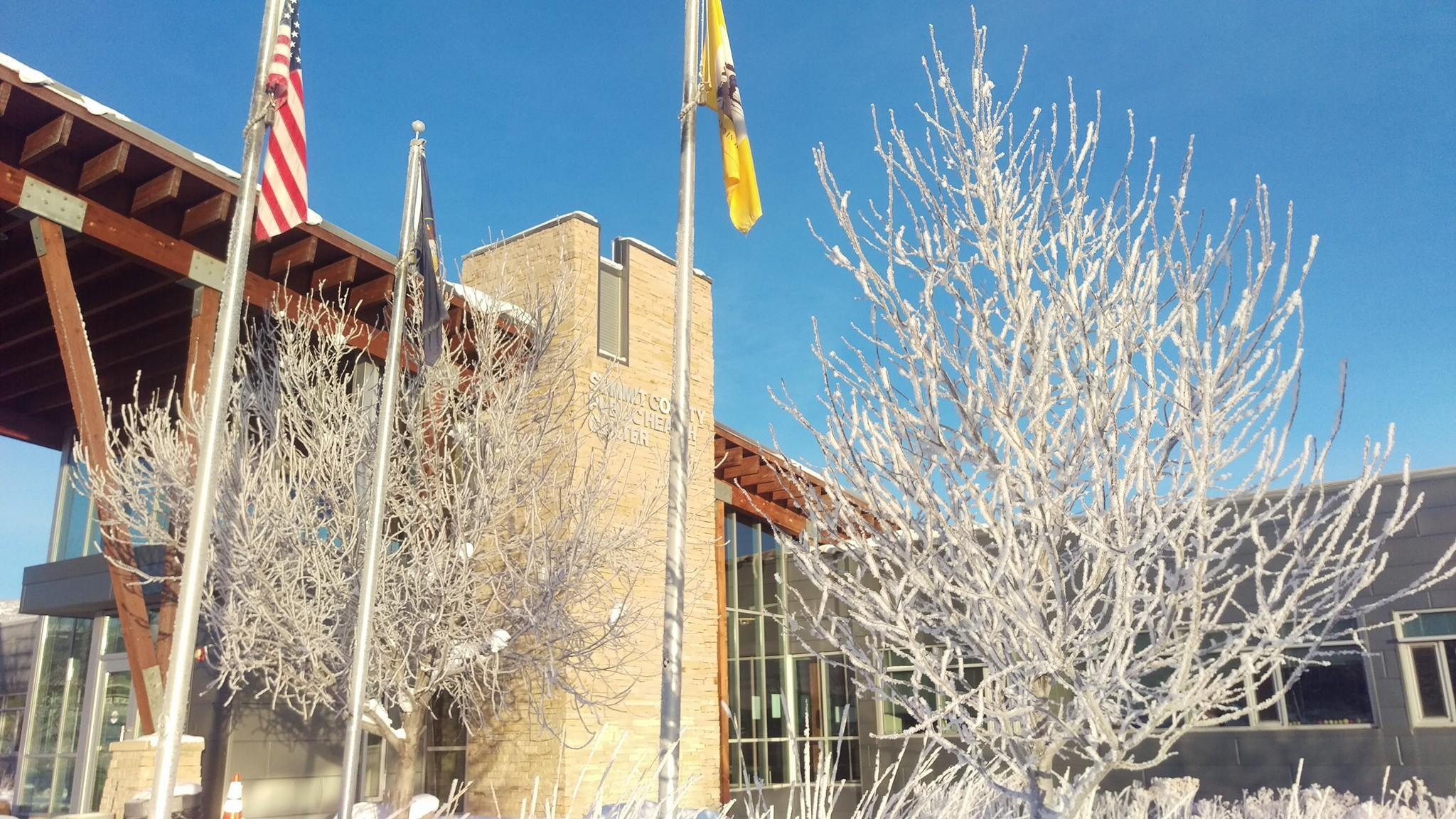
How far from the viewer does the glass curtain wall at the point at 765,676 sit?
72.7 ft

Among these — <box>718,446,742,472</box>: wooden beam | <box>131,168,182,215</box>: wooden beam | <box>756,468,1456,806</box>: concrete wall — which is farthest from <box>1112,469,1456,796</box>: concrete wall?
<box>131,168,182,215</box>: wooden beam

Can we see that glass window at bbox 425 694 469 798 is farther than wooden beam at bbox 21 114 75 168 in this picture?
Yes

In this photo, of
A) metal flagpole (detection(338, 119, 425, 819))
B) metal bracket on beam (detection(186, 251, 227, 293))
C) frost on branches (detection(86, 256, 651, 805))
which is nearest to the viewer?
metal flagpole (detection(338, 119, 425, 819))

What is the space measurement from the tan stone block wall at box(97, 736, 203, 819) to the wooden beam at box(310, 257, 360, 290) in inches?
228

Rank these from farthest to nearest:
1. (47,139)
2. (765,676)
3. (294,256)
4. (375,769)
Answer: (765,676)
(375,769)
(294,256)
(47,139)

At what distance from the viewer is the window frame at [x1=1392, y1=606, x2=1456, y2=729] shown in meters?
16.3

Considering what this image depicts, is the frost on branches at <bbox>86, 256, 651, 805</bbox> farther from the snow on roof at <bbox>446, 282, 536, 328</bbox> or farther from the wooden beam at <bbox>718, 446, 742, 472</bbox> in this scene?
the wooden beam at <bbox>718, 446, 742, 472</bbox>

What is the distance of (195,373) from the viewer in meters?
13.0

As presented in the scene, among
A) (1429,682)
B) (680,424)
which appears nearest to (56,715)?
(680,424)

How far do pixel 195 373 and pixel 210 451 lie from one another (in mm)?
5965

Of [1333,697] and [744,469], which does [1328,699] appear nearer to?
[1333,697]

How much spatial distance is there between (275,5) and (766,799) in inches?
645

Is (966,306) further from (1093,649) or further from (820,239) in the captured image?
(1093,649)

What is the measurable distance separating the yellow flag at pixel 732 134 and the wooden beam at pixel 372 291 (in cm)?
724
